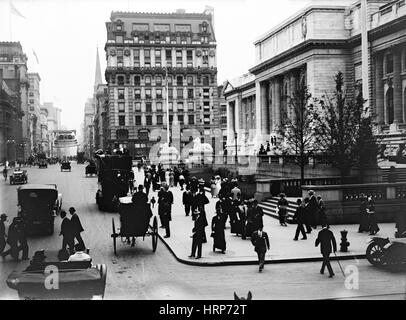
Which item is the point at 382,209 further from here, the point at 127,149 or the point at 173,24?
the point at 173,24

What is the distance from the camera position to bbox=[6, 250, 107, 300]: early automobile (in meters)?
10.9

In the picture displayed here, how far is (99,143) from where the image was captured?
20.3 m

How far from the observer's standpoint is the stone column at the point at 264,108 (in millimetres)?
69688

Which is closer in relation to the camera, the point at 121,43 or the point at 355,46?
the point at 121,43

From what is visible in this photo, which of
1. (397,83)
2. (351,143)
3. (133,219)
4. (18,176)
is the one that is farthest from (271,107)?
(18,176)

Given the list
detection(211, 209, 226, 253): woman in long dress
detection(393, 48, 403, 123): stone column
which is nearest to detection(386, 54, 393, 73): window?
detection(393, 48, 403, 123): stone column

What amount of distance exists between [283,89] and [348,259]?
4950 cm

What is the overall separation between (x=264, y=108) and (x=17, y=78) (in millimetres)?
56926

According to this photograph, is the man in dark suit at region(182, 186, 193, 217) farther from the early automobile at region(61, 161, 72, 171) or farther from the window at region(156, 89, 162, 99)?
the window at region(156, 89, 162, 99)

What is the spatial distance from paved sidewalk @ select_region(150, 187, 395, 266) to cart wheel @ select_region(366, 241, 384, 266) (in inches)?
33.4

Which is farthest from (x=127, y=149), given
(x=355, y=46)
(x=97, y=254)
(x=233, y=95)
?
(x=233, y=95)

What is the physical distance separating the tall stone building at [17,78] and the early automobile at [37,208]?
4.28 feet

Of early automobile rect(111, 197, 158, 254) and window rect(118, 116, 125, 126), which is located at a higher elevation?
window rect(118, 116, 125, 126)

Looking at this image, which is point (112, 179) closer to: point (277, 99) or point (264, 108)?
point (277, 99)
